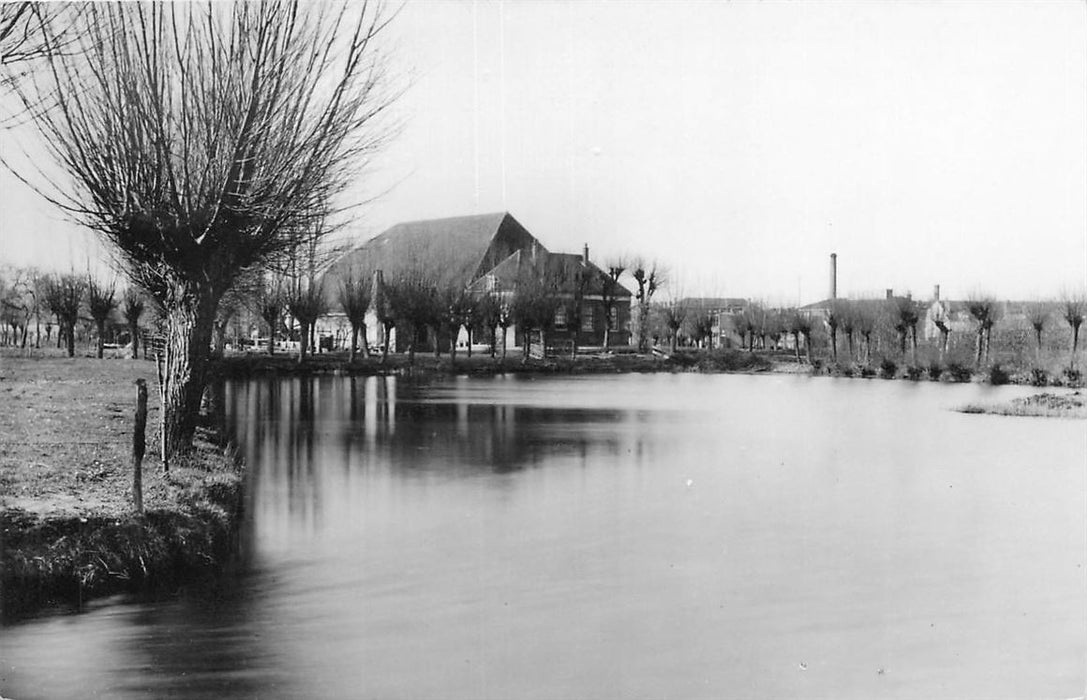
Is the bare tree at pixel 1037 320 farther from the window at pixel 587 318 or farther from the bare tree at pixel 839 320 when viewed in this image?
the window at pixel 587 318

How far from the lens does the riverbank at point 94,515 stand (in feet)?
22.5

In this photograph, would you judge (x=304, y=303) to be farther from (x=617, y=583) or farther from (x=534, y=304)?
(x=617, y=583)

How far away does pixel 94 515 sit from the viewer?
24.6ft

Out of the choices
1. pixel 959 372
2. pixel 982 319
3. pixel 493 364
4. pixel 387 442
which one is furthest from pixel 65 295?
pixel 959 372

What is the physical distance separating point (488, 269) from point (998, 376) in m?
24.1

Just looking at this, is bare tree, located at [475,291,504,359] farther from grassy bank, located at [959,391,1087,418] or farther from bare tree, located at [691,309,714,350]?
grassy bank, located at [959,391,1087,418]

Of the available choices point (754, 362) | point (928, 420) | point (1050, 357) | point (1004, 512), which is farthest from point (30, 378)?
point (754, 362)

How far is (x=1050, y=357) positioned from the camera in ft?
87.9

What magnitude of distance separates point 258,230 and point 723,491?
6.73 metres

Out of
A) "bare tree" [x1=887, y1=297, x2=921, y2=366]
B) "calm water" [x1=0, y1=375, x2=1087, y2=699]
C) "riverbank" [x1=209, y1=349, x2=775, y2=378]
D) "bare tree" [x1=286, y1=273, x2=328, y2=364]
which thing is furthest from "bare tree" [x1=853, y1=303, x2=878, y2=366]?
"calm water" [x1=0, y1=375, x2=1087, y2=699]

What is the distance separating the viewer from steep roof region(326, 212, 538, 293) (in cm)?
4034

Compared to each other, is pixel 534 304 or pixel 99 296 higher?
pixel 534 304

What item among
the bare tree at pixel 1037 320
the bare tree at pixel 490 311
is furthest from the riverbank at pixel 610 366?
the bare tree at pixel 490 311

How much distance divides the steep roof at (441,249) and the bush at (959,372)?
Result: 18.5 meters
